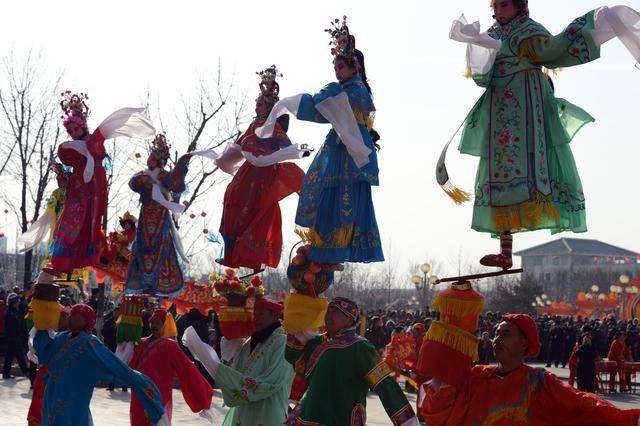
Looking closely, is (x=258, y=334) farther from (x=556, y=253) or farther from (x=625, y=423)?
(x=556, y=253)

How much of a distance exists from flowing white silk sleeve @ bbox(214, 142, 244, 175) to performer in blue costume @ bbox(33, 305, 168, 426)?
190 centimetres

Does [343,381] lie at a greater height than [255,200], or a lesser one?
lesser

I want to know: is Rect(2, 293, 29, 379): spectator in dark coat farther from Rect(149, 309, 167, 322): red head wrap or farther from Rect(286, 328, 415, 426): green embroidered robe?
Rect(286, 328, 415, 426): green embroidered robe

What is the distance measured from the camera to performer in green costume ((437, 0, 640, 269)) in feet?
17.1

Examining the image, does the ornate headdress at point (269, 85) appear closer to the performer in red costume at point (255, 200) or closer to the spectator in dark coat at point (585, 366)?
the performer in red costume at point (255, 200)

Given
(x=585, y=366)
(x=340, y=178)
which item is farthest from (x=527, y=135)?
(x=585, y=366)

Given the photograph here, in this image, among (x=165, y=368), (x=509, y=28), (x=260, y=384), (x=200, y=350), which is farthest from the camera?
(x=165, y=368)

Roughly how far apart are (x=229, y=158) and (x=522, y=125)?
2657mm

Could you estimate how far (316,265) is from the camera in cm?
621

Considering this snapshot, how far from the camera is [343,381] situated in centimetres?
572

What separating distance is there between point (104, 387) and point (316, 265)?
12.8 meters

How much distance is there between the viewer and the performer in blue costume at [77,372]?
7699 mm

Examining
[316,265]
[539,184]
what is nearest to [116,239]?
[316,265]

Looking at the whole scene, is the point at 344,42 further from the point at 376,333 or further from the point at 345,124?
the point at 376,333
